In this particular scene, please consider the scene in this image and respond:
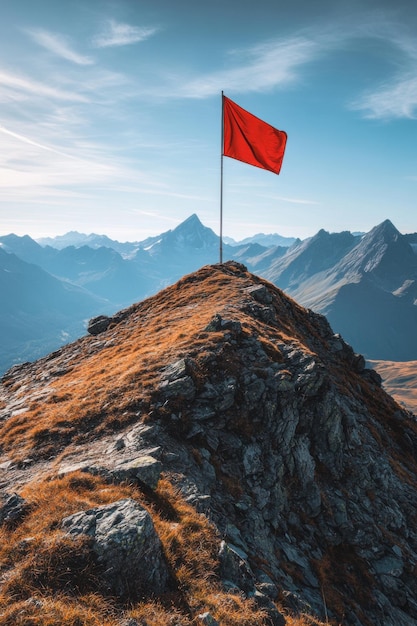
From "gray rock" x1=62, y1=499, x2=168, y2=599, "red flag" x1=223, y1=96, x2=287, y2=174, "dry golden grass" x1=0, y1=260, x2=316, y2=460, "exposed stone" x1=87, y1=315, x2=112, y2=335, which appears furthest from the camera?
"exposed stone" x1=87, y1=315, x2=112, y2=335

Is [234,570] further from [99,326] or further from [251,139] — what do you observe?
[251,139]

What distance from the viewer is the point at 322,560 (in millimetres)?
17781

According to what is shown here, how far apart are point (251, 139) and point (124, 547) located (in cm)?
3726

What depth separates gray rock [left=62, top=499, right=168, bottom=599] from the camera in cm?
1050

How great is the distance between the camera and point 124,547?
1077 centimetres

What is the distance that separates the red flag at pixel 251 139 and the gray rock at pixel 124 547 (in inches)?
1339

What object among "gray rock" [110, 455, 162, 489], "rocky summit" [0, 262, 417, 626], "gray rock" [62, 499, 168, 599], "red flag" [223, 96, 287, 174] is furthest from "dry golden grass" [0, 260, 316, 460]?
"red flag" [223, 96, 287, 174]

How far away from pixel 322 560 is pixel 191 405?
10150mm

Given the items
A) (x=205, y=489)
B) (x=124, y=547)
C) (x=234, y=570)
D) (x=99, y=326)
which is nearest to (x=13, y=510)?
(x=124, y=547)

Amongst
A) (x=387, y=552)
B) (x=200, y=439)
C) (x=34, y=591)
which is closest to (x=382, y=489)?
(x=387, y=552)

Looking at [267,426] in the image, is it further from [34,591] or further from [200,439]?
[34,591]

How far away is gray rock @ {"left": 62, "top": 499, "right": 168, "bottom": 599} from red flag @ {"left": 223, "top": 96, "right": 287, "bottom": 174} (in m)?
34.0

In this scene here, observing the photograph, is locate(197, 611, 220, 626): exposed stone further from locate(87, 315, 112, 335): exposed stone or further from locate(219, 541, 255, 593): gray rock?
locate(87, 315, 112, 335): exposed stone

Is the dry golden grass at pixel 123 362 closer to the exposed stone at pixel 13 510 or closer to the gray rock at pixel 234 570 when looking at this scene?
the exposed stone at pixel 13 510
